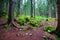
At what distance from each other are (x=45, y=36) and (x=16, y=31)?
2962 mm

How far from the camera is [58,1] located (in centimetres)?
932

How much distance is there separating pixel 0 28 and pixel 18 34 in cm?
243

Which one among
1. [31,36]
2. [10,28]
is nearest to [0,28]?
[10,28]

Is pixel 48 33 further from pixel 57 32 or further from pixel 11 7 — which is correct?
pixel 11 7

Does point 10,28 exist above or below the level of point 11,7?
below

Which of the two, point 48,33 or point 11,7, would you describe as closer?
point 48,33

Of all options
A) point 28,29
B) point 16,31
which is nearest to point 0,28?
point 16,31

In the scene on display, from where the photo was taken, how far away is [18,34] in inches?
392

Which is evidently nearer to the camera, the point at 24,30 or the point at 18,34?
the point at 18,34

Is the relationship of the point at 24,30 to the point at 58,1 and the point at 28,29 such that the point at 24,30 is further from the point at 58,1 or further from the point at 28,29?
the point at 58,1

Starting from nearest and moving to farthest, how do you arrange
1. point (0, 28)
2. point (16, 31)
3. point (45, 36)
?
point (45, 36) → point (16, 31) → point (0, 28)

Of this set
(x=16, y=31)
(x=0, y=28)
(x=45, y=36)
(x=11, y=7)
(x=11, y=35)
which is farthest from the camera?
(x=11, y=7)

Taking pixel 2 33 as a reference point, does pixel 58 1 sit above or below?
above

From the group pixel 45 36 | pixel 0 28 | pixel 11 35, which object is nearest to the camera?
pixel 45 36
